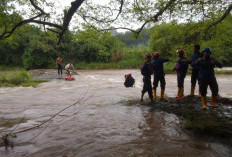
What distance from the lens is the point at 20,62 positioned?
1309 inches

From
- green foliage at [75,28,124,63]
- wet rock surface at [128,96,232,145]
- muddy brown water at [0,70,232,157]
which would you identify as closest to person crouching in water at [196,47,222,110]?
wet rock surface at [128,96,232,145]

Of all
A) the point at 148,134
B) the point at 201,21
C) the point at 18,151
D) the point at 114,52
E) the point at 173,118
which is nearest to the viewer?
the point at 18,151

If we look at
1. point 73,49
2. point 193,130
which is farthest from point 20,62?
point 193,130

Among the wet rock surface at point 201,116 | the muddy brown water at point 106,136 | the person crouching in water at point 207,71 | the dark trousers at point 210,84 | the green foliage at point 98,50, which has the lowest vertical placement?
the muddy brown water at point 106,136

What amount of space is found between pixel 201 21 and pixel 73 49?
89.1 feet

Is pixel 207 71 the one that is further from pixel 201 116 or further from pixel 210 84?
pixel 201 116

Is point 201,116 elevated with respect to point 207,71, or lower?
lower

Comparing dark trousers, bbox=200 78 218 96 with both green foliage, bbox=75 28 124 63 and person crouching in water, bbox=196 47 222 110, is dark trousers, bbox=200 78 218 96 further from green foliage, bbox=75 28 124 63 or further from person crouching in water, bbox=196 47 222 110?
green foliage, bbox=75 28 124 63

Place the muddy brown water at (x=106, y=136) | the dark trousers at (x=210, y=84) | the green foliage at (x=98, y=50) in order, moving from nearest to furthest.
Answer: the muddy brown water at (x=106, y=136) < the dark trousers at (x=210, y=84) < the green foliage at (x=98, y=50)

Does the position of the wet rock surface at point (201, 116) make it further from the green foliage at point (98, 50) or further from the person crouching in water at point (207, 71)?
the green foliage at point (98, 50)

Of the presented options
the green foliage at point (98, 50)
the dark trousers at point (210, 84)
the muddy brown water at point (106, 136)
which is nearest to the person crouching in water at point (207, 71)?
the dark trousers at point (210, 84)

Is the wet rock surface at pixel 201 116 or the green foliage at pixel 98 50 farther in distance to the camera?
the green foliage at pixel 98 50

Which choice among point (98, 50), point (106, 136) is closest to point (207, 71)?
point (106, 136)

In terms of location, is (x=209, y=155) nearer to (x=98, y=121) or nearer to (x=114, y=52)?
(x=98, y=121)
